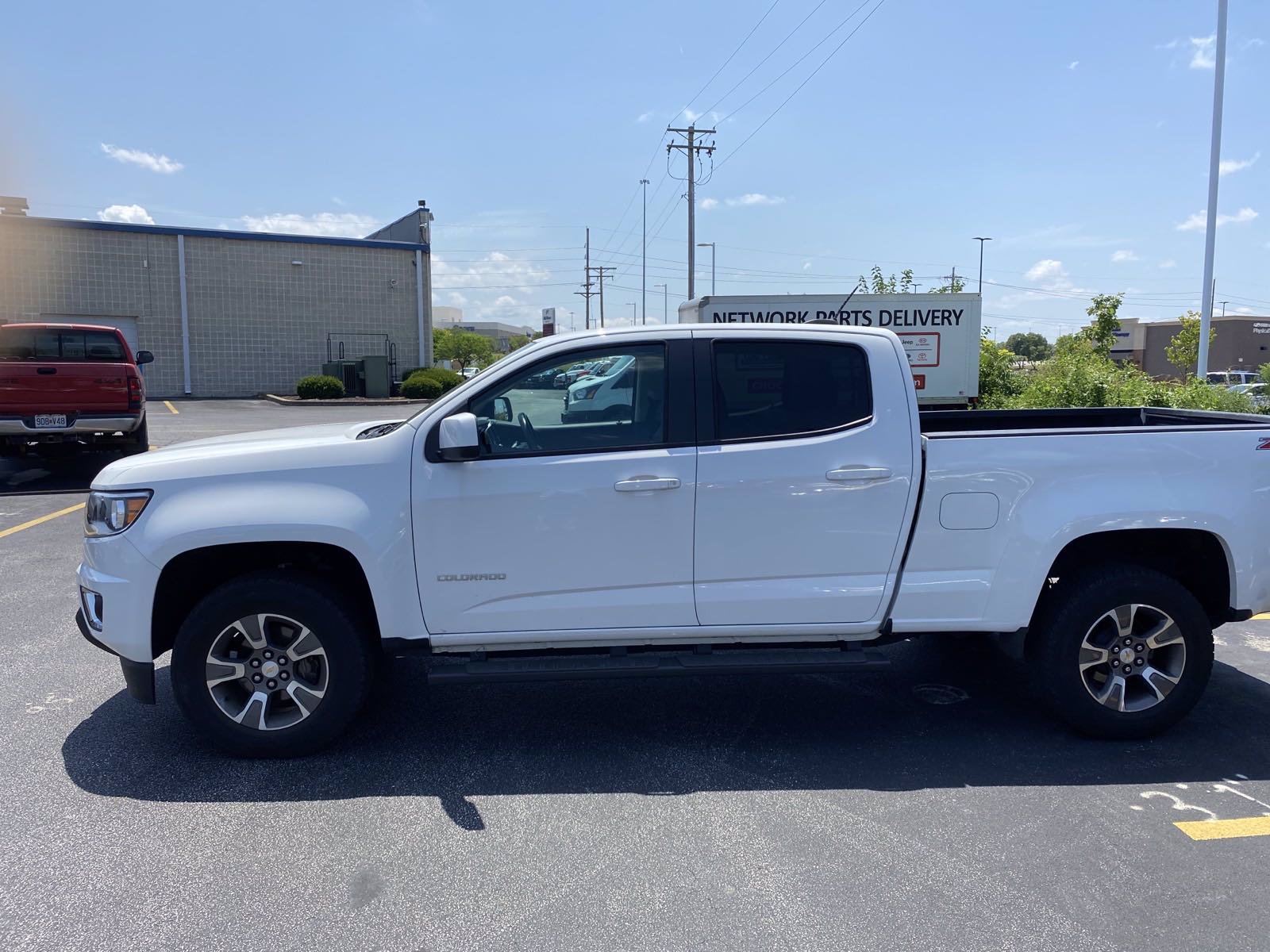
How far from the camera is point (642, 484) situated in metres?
4.24

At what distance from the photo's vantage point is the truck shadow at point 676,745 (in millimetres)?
4188

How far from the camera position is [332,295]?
131 ft

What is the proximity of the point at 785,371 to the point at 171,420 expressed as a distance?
937 inches

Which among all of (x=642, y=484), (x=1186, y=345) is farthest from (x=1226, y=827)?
(x=1186, y=345)

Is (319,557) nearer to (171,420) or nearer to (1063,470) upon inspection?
(1063,470)

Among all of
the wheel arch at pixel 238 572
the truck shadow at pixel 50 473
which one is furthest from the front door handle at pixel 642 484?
the truck shadow at pixel 50 473

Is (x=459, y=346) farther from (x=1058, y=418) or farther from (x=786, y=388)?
(x=786, y=388)

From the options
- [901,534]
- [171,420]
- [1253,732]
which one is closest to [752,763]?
[901,534]

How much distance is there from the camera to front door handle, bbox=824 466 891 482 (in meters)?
4.32

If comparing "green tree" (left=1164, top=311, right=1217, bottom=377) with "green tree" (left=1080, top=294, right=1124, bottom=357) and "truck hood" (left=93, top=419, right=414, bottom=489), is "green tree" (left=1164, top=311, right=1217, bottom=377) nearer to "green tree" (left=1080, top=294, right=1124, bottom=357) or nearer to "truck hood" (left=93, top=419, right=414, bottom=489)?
"green tree" (left=1080, top=294, right=1124, bottom=357)

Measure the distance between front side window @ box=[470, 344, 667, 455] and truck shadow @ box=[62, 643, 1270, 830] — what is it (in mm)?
1447

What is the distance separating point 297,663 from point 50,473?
1137cm

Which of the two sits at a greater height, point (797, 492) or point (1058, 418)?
point (1058, 418)

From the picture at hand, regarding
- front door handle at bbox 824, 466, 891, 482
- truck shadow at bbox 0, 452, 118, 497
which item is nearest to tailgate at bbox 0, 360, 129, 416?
truck shadow at bbox 0, 452, 118, 497
